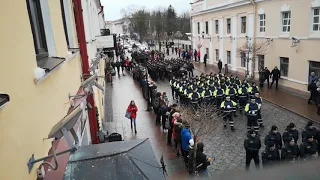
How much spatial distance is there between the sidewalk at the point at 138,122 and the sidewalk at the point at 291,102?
7.15m

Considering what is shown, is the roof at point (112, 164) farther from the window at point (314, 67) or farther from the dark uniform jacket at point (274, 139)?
the window at point (314, 67)

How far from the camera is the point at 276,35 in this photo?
2052 cm

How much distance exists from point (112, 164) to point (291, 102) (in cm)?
1487

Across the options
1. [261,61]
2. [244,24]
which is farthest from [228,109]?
[244,24]

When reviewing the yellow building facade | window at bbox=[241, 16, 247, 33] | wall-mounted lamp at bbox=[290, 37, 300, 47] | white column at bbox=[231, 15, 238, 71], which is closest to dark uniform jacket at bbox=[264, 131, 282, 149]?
the yellow building facade

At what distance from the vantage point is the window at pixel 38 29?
418 cm

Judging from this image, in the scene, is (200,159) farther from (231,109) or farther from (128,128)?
(128,128)

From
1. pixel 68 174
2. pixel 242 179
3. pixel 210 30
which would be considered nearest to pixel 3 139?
pixel 68 174

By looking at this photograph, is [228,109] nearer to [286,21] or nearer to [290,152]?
[290,152]

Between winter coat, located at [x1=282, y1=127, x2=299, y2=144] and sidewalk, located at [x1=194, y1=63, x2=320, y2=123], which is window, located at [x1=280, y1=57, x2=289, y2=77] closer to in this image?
sidewalk, located at [x1=194, y1=63, x2=320, y2=123]

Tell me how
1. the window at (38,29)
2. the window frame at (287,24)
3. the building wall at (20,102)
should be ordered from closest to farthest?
the building wall at (20,102), the window at (38,29), the window frame at (287,24)

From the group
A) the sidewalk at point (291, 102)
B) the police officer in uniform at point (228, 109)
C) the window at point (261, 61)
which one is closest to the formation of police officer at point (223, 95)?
the police officer in uniform at point (228, 109)

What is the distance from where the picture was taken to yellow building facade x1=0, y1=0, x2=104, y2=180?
7.87 feet

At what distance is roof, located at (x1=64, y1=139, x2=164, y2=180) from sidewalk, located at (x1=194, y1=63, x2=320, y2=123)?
36.3 ft
